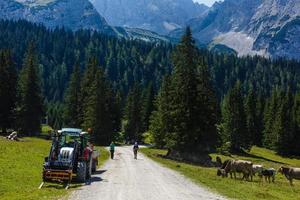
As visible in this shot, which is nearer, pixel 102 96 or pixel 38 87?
pixel 102 96

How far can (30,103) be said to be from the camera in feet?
337

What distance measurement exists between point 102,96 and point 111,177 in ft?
195

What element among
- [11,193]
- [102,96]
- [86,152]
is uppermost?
[102,96]

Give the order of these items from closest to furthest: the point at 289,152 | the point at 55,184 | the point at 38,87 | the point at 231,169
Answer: the point at 55,184, the point at 231,169, the point at 38,87, the point at 289,152

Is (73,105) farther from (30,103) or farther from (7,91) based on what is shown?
(7,91)

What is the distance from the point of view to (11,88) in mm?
99875

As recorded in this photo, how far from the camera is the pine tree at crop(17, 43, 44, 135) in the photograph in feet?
331

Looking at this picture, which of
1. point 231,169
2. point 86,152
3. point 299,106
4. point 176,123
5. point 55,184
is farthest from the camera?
point 299,106

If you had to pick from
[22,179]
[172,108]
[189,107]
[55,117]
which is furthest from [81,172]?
[55,117]

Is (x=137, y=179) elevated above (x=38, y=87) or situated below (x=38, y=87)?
below

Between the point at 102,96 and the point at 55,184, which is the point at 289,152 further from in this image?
the point at 55,184

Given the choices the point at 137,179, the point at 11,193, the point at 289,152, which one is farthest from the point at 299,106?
the point at 11,193

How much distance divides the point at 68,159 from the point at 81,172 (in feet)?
5.99

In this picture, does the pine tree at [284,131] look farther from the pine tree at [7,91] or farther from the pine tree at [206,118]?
the pine tree at [7,91]
